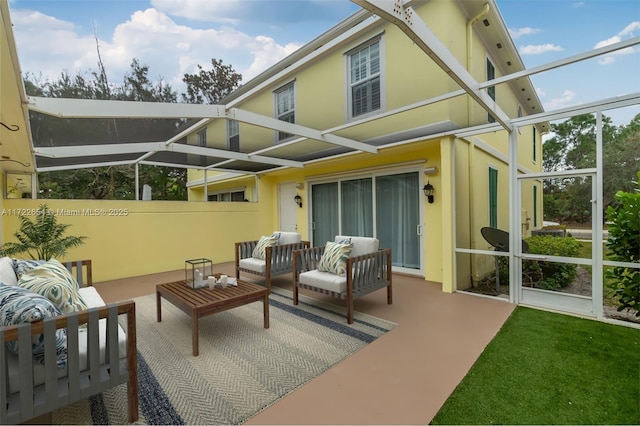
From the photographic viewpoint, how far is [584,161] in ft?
12.6

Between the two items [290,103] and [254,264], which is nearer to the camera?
[254,264]

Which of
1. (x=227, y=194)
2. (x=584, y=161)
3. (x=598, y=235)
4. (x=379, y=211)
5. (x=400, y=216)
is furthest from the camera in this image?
(x=227, y=194)

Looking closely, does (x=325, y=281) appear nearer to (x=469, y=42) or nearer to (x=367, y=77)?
(x=367, y=77)

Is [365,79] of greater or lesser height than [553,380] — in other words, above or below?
above

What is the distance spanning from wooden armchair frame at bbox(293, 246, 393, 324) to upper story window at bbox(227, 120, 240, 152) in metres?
2.88

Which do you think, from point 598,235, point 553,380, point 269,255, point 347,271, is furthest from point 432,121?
point 553,380

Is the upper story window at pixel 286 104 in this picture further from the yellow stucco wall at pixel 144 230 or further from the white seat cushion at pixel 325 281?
the yellow stucco wall at pixel 144 230

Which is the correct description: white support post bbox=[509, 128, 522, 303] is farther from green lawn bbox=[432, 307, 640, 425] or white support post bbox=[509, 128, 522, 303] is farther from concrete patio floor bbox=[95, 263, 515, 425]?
green lawn bbox=[432, 307, 640, 425]

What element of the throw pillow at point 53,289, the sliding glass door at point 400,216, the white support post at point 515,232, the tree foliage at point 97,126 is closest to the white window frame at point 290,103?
the tree foliage at point 97,126

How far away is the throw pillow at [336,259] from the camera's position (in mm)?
4129

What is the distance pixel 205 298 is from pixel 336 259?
1.85 m

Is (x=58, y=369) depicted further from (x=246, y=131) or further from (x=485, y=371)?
(x=246, y=131)

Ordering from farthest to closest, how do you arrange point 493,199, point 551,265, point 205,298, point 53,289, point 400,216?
Result: point 493,199 → point 400,216 → point 551,265 → point 205,298 → point 53,289

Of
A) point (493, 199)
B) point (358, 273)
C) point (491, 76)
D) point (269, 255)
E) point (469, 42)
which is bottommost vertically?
point (358, 273)
